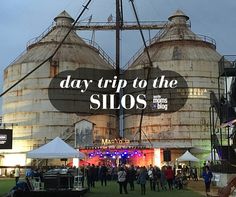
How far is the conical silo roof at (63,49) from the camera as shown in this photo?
226 ft

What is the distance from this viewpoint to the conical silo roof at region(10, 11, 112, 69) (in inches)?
2709

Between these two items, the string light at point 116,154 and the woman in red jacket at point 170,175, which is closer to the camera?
the woman in red jacket at point 170,175

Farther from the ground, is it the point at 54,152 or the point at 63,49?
the point at 63,49

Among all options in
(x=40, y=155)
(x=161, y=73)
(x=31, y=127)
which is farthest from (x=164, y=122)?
(x=40, y=155)

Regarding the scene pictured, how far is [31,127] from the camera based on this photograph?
65188 mm

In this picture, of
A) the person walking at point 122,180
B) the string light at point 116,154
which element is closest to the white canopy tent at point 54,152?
the person walking at point 122,180

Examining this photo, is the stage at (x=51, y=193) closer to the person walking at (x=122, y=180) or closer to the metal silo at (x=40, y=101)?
the person walking at (x=122, y=180)

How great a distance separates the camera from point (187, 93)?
63812 mm

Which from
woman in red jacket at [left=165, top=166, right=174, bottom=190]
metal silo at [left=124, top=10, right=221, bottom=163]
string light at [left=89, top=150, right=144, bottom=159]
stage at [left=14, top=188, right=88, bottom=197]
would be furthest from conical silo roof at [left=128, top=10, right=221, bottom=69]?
stage at [left=14, top=188, right=88, bottom=197]

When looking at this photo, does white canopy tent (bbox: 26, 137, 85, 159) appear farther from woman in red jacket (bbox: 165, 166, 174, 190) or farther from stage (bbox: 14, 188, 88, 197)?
woman in red jacket (bbox: 165, 166, 174, 190)

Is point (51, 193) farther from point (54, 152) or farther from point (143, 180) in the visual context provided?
point (143, 180)

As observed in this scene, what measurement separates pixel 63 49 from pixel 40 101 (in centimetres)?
898

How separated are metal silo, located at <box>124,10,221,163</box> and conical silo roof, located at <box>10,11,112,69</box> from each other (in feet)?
21.5

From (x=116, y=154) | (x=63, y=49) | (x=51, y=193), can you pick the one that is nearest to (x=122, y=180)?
(x=51, y=193)
